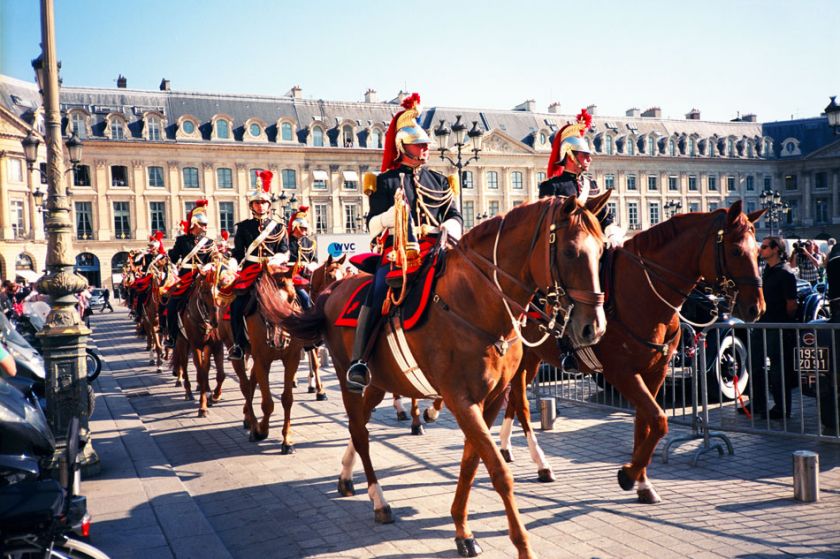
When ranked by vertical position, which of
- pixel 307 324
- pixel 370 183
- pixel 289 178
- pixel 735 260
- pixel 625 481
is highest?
pixel 289 178

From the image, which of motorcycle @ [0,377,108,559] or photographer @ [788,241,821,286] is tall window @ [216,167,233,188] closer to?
photographer @ [788,241,821,286]

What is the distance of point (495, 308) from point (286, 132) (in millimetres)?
62712

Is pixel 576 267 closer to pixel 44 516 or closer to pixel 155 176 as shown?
pixel 44 516

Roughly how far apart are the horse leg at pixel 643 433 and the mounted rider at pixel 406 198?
7.40 feet

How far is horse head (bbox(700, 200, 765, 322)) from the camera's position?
665 cm

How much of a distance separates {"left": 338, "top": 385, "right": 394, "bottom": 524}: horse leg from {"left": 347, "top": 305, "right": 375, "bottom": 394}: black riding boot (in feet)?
1.97

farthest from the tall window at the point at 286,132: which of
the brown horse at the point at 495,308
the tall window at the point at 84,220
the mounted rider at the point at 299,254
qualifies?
the brown horse at the point at 495,308

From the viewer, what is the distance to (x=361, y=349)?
6113 mm

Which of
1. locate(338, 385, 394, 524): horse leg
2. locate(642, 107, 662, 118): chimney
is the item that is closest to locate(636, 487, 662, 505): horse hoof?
locate(338, 385, 394, 524): horse leg

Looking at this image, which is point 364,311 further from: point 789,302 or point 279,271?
point 789,302

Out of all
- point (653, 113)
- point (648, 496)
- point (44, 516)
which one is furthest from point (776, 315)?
point (653, 113)

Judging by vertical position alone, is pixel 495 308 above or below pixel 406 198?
below

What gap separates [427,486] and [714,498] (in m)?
2.69

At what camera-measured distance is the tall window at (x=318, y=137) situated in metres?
65.9
